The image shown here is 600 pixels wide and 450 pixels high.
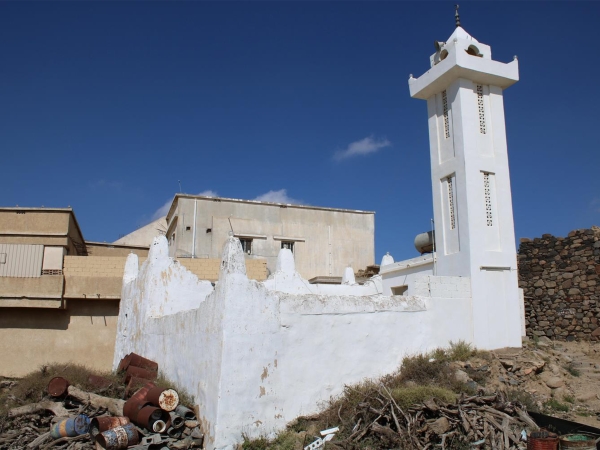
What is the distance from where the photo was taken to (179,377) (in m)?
12.1

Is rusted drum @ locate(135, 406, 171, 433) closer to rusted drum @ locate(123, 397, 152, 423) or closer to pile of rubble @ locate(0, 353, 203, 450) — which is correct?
pile of rubble @ locate(0, 353, 203, 450)

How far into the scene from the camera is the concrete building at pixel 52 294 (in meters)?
20.5

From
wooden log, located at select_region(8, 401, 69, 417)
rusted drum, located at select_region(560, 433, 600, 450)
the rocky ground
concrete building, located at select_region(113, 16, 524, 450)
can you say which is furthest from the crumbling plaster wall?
rusted drum, located at select_region(560, 433, 600, 450)

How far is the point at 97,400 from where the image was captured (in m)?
11.6

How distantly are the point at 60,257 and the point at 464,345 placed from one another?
1556 centimetres

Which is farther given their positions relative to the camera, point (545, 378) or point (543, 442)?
point (545, 378)

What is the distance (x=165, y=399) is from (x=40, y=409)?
116 inches

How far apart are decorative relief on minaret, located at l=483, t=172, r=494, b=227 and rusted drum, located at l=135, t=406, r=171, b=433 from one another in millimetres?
10071

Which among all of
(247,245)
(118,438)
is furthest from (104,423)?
(247,245)

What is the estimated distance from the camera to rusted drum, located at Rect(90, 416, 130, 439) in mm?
10375

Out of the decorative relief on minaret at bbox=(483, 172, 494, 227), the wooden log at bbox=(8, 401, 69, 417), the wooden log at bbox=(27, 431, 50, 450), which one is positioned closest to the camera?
the wooden log at bbox=(27, 431, 50, 450)

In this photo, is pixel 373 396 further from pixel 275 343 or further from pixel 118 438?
pixel 118 438

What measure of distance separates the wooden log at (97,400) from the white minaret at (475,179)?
8.88 m

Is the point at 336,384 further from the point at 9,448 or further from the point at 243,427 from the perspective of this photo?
the point at 9,448
